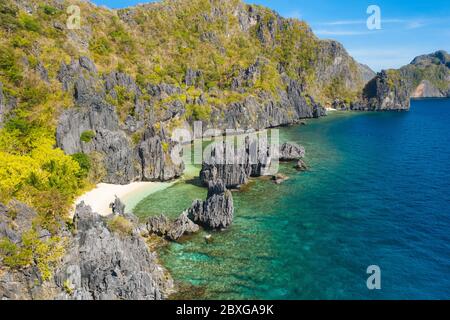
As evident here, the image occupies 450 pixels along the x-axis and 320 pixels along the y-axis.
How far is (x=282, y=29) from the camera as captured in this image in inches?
7259

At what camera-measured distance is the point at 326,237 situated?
3891 centimetres

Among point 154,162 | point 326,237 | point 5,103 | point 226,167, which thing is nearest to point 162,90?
point 154,162

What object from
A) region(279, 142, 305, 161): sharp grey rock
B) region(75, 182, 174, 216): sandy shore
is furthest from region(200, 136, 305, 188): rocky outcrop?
region(75, 182, 174, 216): sandy shore

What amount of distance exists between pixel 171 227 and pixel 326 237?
63.0 feet

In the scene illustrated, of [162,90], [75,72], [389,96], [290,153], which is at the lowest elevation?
[290,153]

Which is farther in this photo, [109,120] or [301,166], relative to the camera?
[301,166]

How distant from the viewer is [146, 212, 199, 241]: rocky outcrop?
38.7 meters

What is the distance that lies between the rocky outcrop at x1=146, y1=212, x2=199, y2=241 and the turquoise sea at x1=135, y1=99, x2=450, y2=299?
1292mm

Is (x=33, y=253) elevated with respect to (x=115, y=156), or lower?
lower

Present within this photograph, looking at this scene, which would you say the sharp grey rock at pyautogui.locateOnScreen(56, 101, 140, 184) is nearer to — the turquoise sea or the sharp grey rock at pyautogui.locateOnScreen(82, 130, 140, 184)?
the sharp grey rock at pyautogui.locateOnScreen(82, 130, 140, 184)

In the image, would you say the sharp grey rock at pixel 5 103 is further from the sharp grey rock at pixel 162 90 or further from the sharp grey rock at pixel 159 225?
the sharp grey rock at pixel 162 90

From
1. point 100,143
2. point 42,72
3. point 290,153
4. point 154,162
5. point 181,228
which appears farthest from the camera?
point 290,153

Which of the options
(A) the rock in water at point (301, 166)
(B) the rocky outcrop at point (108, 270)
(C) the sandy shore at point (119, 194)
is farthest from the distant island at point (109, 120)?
(C) the sandy shore at point (119, 194)

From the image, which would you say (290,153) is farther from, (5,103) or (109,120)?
(5,103)
